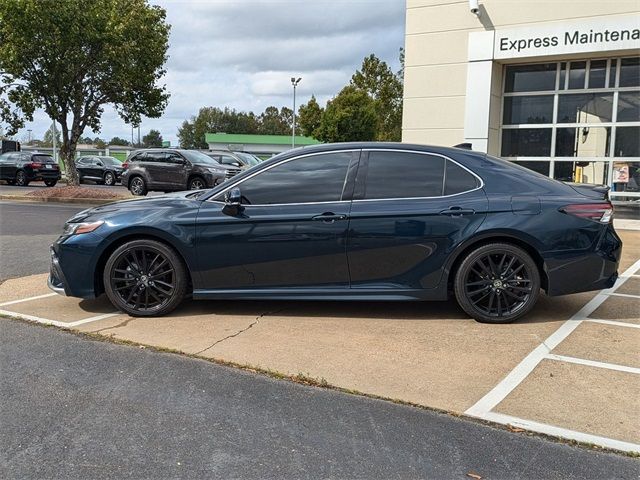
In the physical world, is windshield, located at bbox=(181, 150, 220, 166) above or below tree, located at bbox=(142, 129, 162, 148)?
below

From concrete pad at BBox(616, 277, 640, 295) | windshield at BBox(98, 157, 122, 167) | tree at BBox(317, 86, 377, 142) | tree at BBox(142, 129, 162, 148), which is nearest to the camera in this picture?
concrete pad at BBox(616, 277, 640, 295)

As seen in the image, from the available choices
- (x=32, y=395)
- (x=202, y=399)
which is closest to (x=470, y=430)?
(x=202, y=399)

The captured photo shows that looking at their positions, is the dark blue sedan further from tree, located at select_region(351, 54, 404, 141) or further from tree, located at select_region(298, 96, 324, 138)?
tree, located at select_region(298, 96, 324, 138)

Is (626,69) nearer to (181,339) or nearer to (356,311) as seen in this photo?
(356,311)

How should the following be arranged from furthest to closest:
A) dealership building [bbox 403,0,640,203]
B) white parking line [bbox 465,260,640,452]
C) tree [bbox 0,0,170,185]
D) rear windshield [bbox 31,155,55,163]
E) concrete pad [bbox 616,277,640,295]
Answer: rear windshield [bbox 31,155,55,163]
tree [bbox 0,0,170,185]
dealership building [bbox 403,0,640,203]
concrete pad [bbox 616,277,640,295]
white parking line [bbox 465,260,640,452]

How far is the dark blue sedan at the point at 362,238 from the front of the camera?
5.03 m

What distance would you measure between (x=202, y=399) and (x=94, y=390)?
756 mm

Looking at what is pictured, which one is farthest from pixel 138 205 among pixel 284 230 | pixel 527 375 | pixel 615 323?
pixel 615 323

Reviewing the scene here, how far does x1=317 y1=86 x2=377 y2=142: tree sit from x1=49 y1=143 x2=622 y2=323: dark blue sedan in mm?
37732

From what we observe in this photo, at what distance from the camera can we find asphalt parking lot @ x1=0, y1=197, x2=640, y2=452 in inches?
141

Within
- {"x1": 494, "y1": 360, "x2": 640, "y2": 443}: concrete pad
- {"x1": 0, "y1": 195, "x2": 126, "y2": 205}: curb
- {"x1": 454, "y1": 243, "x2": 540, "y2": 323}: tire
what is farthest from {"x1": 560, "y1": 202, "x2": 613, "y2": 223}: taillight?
{"x1": 0, "y1": 195, "x2": 126, "y2": 205}: curb

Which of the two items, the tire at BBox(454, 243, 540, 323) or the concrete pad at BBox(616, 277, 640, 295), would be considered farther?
the concrete pad at BBox(616, 277, 640, 295)

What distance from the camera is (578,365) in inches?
166

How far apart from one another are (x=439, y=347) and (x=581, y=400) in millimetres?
1195
